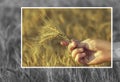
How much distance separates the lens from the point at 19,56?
3414 millimetres

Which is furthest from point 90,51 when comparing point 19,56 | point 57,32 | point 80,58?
point 19,56

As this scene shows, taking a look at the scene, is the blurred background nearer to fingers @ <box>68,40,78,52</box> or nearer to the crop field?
the crop field

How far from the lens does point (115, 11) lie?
3.42 metres

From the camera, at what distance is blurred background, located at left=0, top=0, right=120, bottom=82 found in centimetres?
340

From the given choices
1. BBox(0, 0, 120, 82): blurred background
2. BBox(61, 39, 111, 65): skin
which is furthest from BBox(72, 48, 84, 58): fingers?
BBox(0, 0, 120, 82): blurred background

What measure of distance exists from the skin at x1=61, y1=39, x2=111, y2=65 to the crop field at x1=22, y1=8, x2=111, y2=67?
0.12 feet

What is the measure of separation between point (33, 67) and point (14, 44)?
0.27 m

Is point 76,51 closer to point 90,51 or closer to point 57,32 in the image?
point 90,51

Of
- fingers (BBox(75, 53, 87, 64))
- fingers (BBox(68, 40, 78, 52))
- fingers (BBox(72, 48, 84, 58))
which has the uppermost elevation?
fingers (BBox(68, 40, 78, 52))

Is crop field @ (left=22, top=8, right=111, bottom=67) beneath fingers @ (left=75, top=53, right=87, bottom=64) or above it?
above

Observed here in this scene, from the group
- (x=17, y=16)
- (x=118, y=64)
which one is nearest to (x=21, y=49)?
(x=17, y=16)

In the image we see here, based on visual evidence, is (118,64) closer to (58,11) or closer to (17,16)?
(58,11)

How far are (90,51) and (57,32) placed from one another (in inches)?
13.6

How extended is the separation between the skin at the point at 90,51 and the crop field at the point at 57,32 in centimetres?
4
